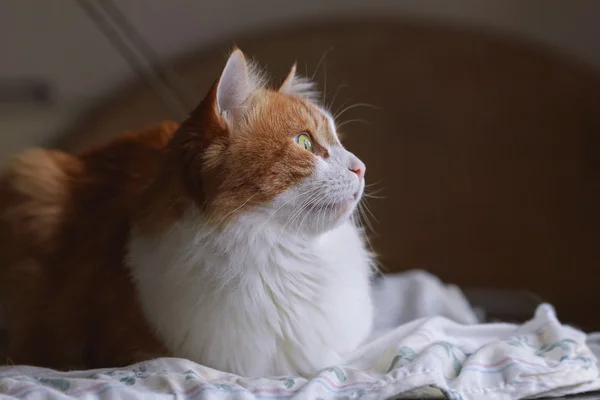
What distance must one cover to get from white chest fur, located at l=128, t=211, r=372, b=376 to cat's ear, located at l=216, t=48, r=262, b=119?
170 mm

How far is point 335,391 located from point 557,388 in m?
0.33

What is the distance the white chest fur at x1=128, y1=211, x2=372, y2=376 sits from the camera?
3.36 ft

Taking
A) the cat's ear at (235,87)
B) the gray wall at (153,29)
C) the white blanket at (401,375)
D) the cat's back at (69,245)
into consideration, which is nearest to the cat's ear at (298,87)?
the cat's ear at (235,87)

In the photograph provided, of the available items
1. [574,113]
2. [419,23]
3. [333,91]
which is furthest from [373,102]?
[574,113]

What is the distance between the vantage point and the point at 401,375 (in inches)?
39.1

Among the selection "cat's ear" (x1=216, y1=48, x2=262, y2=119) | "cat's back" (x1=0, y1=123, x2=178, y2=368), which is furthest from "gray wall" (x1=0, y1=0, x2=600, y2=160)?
"cat's ear" (x1=216, y1=48, x2=262, y2=119)

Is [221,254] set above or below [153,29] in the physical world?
below

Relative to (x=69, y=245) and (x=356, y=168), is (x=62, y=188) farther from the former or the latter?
(x=356, y=168)

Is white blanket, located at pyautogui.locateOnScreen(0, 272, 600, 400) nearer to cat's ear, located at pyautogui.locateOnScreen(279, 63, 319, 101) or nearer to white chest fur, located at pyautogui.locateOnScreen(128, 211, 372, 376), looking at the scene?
white chest fur, located at pyautogui.locateOnScreen(128, 211, 372, 376)

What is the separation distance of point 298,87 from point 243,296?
0.43 meters

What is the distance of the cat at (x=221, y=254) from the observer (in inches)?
39.6

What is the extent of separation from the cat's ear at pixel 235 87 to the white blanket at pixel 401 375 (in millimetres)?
388

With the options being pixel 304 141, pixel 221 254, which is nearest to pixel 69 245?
pixel 221 254

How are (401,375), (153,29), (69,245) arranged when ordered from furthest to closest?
(153,29), (69,245), (401,375)
